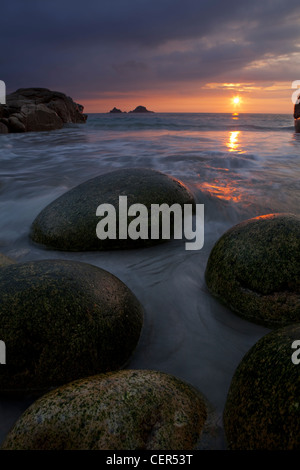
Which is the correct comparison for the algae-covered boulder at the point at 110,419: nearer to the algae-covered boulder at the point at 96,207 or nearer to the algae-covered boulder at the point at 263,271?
the algae-covered boulder at the point at 263,271

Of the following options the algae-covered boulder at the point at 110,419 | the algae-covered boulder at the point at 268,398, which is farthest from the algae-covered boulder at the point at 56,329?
the algae-covered boulder at the point at 268,398

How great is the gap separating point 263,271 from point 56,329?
152 cm

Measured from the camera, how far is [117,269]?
334 cm

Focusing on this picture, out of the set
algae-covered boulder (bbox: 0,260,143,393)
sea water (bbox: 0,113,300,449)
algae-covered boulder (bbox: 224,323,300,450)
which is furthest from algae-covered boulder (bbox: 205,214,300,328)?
algae-covered boulder (bbox: 0,260,143,393)

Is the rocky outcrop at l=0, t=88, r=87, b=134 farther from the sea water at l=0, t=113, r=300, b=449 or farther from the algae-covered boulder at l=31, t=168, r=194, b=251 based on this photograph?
the algae-covered boulder at l=31, t=168, r=194, b=251

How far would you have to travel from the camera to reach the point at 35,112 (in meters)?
18.8

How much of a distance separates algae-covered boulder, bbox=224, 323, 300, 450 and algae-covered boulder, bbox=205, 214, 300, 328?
2.48 ft

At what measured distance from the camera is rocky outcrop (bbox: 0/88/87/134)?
17.3 m

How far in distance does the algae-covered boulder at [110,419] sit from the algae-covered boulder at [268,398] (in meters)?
0.21

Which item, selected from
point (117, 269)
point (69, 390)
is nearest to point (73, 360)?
point (69, 390)

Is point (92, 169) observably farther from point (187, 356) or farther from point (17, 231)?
point (187, 356)

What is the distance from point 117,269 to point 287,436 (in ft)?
7.48

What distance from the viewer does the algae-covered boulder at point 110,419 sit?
1.38 meters

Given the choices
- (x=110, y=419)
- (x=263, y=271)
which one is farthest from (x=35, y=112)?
(x=110, y=419)
